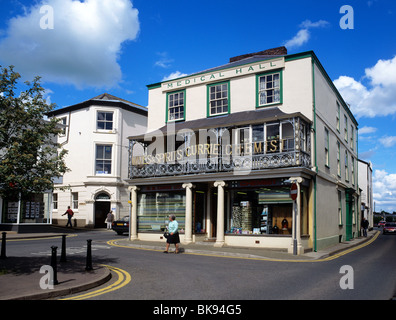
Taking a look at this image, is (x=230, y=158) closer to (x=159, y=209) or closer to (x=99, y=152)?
(x=159, y=209)

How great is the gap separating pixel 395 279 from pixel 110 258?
890cm

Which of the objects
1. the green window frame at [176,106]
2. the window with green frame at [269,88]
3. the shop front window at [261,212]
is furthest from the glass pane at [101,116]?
the shop front window at [261,212]

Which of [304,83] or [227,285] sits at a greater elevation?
[304,83]

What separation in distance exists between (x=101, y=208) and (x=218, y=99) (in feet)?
57.5

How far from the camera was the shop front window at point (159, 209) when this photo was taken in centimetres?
1986

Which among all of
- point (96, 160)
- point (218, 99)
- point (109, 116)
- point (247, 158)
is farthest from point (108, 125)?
point (247, 158)

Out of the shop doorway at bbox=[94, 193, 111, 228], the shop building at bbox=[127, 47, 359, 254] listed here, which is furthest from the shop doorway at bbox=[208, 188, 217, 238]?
the shop doorway at bbox=[94, 193, 111, 228]

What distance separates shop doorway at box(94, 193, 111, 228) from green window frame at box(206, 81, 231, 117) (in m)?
15.6

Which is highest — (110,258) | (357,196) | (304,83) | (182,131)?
(304,83)

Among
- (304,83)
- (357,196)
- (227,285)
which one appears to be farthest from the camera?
(357,196)

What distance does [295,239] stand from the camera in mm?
15141
